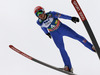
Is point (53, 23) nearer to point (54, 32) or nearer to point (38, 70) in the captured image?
point (54, 32)

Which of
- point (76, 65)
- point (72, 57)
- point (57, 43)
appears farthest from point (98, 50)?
point (72, 57)

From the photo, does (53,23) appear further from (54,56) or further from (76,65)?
(54,56)

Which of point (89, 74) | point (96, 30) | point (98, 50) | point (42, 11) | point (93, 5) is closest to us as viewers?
point (98, 50)

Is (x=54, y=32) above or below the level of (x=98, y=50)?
above

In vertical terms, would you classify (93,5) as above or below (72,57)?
above

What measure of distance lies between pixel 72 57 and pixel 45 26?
2.65 m

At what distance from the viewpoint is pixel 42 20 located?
535cm

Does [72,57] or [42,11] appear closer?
[42,11]

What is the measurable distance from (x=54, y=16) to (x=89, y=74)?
1.77 m

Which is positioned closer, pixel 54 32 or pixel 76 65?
pixel 54 32

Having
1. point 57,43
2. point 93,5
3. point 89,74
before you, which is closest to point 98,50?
point 57,43

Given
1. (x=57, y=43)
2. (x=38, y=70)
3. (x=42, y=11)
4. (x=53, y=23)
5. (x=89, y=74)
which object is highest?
(x=42, y=11)

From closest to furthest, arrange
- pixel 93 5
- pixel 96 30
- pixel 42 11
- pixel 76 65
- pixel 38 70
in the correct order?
pixel 42 11
pixel 76 65
pixel 38 70
pixel 96 30
pixel 93 5

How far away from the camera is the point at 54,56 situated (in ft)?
27.6
